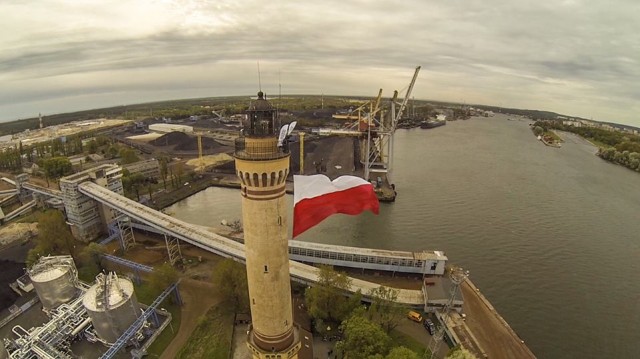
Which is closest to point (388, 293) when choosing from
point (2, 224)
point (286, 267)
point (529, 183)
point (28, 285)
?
point (286, 267)

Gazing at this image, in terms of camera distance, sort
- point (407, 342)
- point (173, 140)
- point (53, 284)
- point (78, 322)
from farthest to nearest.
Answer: point (173, 140) < point (53, 284) < point (407, 342) < point (78, 322)

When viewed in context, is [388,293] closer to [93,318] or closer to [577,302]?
[577,302]

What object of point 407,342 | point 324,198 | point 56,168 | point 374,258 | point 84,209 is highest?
point 324,198

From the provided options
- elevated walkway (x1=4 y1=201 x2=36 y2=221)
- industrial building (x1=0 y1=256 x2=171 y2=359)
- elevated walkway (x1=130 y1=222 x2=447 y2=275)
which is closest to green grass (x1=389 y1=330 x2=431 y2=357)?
elevated walkway (x1=130 y1=222 x2=447 y2=275)

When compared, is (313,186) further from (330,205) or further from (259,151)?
(259,151)

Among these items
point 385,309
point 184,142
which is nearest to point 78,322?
point 385,309

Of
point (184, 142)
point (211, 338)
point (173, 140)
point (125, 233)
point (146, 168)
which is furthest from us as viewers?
point (173, 140)

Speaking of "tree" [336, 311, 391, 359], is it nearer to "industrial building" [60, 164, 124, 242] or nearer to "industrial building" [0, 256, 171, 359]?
"industrial building" [0, 256, 171, 359]
